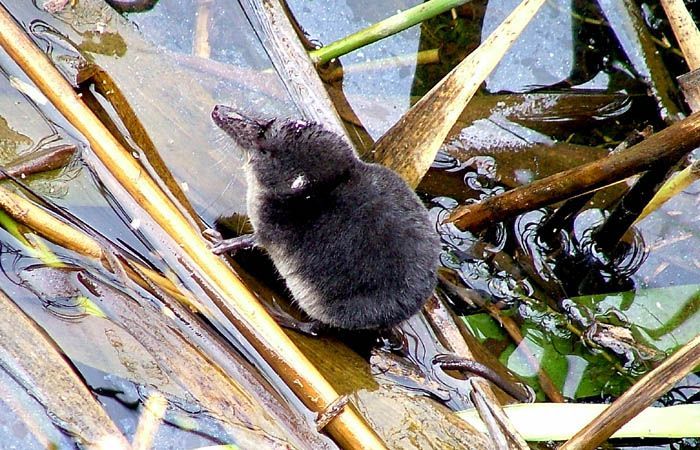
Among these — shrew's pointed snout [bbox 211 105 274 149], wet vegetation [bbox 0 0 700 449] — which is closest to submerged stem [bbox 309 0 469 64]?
wet vegetation [bbox 0 0 700 449]

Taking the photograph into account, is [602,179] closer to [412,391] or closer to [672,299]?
[672,299]

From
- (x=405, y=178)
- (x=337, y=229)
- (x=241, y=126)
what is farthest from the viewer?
(x=405, y=178)

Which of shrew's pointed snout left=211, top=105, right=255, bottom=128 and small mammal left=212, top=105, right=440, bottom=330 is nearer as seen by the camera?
small mammal left=212, top=105, right=440, bottom=330

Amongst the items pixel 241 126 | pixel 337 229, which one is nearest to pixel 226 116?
pixel 241 126

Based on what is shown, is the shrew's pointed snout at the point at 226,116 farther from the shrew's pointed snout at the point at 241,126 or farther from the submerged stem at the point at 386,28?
the submerged stem at the point at 386,28

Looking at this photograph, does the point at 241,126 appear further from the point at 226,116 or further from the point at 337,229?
the point at 337,229

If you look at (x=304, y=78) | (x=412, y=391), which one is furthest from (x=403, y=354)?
(x=304, y=78)

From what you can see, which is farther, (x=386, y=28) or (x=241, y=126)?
(x=386, y=28)

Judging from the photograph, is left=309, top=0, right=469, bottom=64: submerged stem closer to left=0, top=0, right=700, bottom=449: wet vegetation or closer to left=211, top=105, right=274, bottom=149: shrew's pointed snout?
left=0, top=0, right=700, bottom=449: wet vegetation

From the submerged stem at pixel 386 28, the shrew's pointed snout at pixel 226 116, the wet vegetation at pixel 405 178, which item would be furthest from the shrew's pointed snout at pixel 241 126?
the submerged stem at pixel 386 28
